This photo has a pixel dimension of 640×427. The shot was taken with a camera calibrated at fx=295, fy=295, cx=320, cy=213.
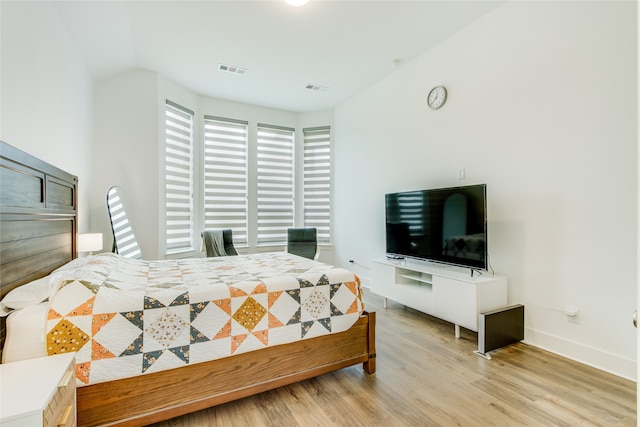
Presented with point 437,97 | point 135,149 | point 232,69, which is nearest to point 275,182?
point 232,69

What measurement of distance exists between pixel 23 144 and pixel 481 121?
12.2 feet

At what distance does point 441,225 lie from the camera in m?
3.04

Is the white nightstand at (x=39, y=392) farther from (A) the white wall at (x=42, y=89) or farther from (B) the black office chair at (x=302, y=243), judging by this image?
(B) the black office chair at (x=302, y=243)

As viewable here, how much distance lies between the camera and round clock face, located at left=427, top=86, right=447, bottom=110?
10.9ft

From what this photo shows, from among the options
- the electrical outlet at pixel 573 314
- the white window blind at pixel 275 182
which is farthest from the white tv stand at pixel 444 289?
the white window blind at pixel 275 182

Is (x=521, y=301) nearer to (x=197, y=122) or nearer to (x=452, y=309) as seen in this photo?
(x=452, y=309)

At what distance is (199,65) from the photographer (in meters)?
3.76

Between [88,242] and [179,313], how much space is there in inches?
73.4

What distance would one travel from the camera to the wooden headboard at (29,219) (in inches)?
57.6

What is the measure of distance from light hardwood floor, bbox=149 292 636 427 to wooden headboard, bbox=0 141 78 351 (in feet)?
3.84

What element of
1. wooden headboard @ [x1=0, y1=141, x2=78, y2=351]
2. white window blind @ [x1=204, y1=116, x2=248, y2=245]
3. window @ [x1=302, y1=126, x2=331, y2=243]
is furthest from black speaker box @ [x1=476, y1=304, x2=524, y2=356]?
white window blind @ [x1=204, y1=116, x2=248, y2=245]

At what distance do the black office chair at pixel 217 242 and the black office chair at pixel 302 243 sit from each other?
89 centimetres

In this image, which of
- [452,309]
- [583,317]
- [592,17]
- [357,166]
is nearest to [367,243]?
[357,166]

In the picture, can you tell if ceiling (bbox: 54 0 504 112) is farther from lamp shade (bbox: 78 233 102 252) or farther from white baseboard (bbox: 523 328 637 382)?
white baseboard (bbox: 523 328 637 382)
